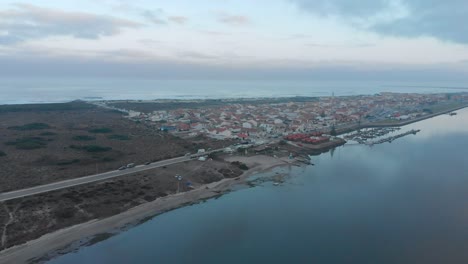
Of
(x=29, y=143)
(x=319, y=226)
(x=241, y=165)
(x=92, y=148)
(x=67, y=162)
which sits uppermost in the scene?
(x=29, y=143)

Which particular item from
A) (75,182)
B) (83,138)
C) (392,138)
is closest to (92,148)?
(83,138)

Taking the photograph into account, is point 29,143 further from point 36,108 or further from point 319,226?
point 36,108

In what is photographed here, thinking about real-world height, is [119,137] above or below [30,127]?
below

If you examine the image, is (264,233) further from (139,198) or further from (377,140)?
(377,140)

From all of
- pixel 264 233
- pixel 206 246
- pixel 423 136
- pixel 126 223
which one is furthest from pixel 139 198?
pixel 423 136

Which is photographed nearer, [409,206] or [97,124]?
[409,206]

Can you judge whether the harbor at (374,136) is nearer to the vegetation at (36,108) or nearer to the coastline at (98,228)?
the coastline at (98,228)

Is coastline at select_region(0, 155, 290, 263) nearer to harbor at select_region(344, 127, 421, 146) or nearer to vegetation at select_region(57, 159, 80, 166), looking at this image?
vegetation at select_region(57, 159, 80, 166)
